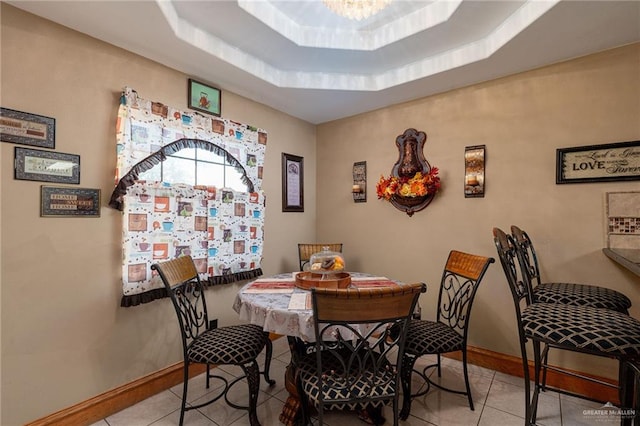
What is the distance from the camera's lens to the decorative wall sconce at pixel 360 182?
3443 millimetres

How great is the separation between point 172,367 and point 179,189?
1472 mm

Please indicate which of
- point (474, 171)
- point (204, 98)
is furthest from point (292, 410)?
point (204, 98)

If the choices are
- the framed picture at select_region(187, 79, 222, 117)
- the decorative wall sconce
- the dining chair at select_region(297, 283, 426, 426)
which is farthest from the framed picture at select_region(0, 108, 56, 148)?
the decorative wall sconce

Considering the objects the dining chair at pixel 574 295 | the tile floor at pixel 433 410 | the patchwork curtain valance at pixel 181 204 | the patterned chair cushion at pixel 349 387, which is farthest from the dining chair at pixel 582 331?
the patchwork curtain valance at pixel 181 204

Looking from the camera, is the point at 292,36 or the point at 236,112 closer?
the point at 292,36

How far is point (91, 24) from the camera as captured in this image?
Answer: 188 centimetres

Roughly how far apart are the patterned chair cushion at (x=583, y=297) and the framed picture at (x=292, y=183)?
247cm

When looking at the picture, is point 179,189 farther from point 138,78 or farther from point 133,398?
point 133,398

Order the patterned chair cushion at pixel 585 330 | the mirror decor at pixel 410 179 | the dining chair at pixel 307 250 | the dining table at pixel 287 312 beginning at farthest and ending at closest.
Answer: the dining chair at pixel 307 250 → the mirror decor at pixel 410 179 → the dining table at pixel 287 312 → the patterned chair cushion at pixel 585 330

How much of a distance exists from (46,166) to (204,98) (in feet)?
4.23

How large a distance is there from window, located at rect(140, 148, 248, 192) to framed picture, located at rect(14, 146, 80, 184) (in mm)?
413

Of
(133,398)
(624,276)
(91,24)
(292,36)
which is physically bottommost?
(133,398)

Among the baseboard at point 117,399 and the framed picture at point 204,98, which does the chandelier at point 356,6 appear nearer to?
the framed picture at point 204,98

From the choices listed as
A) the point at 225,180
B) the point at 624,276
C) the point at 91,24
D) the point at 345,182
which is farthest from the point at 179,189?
the point at 624,276
